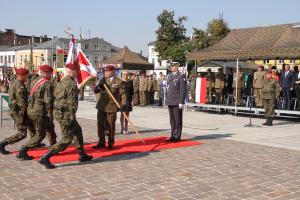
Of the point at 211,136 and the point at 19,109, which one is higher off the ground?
the point at 19,109

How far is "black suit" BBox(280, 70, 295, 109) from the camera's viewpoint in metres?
17.1

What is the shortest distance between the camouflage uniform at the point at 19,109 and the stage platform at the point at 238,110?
9.65 m

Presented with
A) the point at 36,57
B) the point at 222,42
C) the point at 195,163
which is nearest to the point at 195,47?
the point at 222,42

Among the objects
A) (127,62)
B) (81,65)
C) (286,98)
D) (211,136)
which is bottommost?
(211,136)

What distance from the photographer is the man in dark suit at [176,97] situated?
10836mm

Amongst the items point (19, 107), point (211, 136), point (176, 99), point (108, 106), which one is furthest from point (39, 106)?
point (211, 136)

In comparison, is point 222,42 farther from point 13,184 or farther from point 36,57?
point 36,57

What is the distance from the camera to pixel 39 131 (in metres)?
8.16

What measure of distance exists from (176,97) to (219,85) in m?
9.33

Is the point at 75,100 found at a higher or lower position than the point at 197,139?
higher

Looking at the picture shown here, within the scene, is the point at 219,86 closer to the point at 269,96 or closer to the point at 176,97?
the point at 269,96

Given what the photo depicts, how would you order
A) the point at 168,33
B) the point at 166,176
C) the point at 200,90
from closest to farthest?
1. the point at 166,176
2. the point at 200,90
3. the point at 168,33

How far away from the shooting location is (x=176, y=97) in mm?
10883

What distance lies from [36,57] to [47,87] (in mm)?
89392
